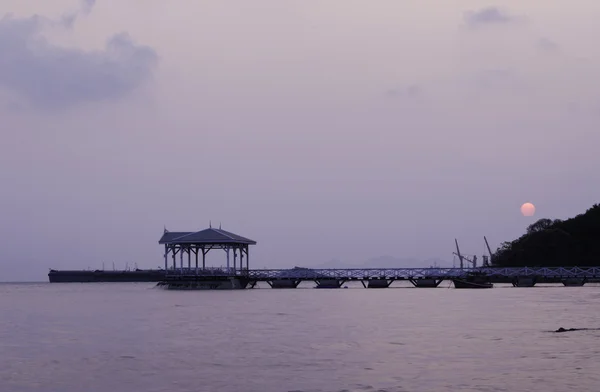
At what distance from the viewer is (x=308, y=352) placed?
111 ft

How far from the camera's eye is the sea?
85.9 feet

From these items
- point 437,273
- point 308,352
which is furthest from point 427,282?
point 308,352

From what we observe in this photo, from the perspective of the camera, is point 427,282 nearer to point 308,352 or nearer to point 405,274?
point 405,274

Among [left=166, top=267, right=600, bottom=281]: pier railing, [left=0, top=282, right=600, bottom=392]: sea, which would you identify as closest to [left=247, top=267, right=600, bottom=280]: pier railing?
[left=166, top=267, right=600, bottom=281]: pier railing

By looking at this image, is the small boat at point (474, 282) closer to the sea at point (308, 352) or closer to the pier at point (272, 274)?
the pier at point (272, 274)

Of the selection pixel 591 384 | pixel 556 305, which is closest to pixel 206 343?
pixel 591 384

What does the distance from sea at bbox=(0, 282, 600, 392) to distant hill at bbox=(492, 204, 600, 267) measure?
77658mm

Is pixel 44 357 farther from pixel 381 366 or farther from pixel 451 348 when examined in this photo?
pixel 451 348

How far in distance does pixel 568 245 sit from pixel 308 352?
105 m

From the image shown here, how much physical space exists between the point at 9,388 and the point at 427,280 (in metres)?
92.7

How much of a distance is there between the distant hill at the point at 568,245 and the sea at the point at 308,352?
7766 cm

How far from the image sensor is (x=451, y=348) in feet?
111

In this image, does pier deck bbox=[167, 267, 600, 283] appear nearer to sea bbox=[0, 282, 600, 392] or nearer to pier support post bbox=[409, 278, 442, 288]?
pier support post bbox=[409, 278, 442, 288]

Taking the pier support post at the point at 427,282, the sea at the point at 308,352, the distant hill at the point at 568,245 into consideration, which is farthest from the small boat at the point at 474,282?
the sea at the point at 308,352
